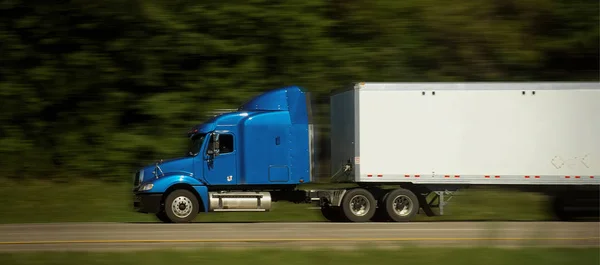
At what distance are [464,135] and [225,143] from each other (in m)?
4.96

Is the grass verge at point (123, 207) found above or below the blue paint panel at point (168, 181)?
below

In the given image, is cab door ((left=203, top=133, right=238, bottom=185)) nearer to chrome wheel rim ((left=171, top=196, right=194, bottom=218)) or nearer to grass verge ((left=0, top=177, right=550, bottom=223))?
chrome wheel rim ((left=171, top=196, right=194, bottom=218))

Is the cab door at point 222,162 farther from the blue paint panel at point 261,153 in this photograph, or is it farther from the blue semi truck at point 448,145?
the blue semi truck at point 448,145

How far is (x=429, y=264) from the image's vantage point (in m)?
12.5

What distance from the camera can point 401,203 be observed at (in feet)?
65.4

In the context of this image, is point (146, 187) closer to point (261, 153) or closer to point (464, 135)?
point (261, 153)

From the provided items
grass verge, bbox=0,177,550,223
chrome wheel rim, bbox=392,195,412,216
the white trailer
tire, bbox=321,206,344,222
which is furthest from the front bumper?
chrome wheel rim, bbox=392,195,412,216

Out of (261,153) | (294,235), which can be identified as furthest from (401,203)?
(294,235)

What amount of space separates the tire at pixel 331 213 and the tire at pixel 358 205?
2.85 feet

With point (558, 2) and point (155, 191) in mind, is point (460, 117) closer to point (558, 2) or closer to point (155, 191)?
point (155, 191)

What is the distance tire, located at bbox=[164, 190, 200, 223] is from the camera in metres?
19.8

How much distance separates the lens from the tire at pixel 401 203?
64.8 feet

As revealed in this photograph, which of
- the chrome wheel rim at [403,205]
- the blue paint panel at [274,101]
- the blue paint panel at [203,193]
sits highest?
the blue paint panel at [274,101]

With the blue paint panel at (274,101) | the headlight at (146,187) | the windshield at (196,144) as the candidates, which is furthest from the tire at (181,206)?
the blue paint panel at (274,101)
